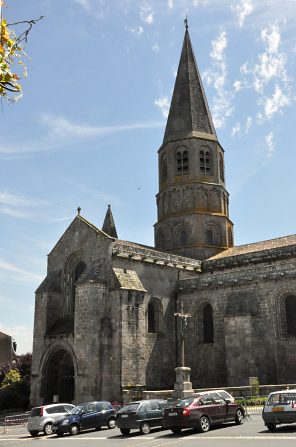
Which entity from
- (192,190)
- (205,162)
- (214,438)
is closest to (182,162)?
(205,162)

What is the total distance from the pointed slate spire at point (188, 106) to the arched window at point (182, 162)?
144cm

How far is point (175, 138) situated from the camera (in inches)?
1629

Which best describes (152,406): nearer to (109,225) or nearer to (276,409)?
(276,409)

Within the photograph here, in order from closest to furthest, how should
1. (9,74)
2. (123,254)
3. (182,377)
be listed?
(9,74) → (182,377) → (123,254)

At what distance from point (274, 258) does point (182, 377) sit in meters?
12.9

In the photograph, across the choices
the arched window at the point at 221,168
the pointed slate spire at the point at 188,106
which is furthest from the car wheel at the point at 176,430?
the pointed slate spire at the point at 188,106

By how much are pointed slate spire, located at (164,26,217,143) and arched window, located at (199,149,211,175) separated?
1673mm

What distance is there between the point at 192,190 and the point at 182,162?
2.75 metres

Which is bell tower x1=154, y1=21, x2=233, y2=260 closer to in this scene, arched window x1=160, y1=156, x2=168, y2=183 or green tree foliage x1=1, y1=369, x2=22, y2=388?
arched window x1=160, y1=156, x2=168, y2=183

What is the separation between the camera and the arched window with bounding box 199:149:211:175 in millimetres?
40606

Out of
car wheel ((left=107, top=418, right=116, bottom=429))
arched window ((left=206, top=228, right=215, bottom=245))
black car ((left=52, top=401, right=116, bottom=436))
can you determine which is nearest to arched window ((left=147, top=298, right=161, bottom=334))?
arched window ((left=206, top=228, right=215, bottom=245))

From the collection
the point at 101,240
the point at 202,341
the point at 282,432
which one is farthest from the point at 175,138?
the point at 282,432

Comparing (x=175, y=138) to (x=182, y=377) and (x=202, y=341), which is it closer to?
(x=202, y=341)

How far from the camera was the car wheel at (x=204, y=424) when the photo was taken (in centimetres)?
1471
